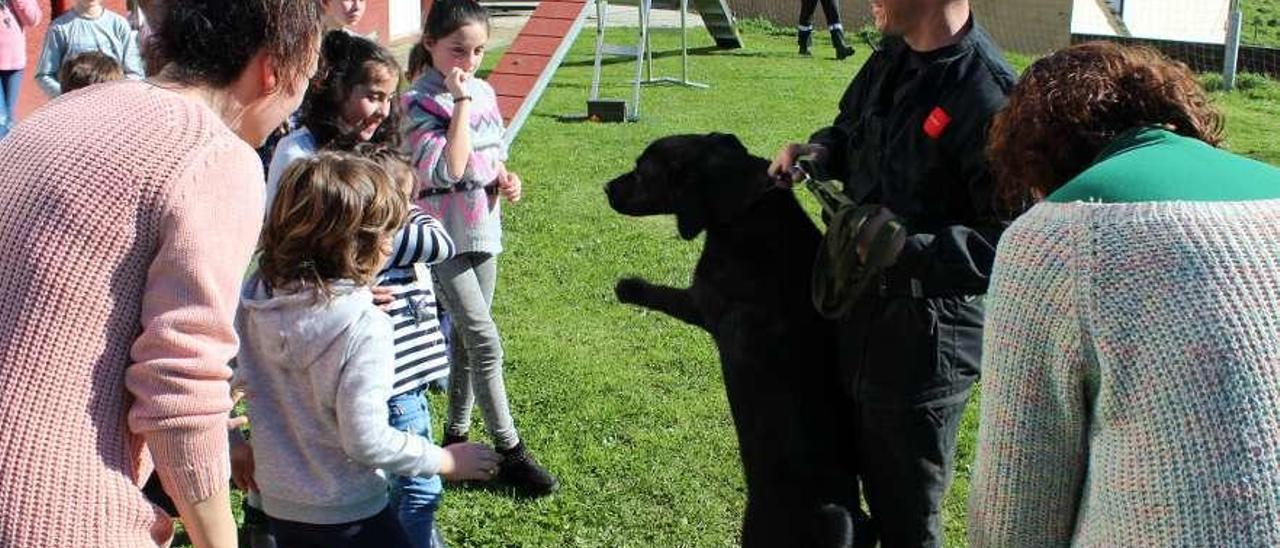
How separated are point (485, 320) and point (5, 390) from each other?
8.77ft

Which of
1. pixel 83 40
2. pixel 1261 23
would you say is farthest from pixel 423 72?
pixel 1261 23

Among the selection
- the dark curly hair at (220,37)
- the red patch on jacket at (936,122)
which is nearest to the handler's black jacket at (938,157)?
the red patch on jacket at (936,122)

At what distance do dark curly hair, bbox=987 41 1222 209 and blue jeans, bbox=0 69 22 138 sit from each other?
777 cm

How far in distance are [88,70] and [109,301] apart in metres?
4.23

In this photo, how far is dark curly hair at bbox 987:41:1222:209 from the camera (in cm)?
196

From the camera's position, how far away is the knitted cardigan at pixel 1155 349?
1668 millimetres

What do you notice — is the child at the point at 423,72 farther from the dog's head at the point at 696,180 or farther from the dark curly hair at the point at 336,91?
the dog's head at the point at 696,180

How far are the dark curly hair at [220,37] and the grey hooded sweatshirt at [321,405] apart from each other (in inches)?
33.1

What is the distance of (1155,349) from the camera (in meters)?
1.69

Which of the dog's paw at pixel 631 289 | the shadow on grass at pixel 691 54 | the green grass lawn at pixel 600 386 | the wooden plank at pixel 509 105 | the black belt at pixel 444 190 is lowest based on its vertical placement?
the shadow on grass at pixel 691 54

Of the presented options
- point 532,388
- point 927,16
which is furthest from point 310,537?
point 532,388

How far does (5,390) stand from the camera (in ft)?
5.78

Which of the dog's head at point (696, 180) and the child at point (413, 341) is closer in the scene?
the child at point (413, 341)

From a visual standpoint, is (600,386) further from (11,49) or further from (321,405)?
(11,49)
